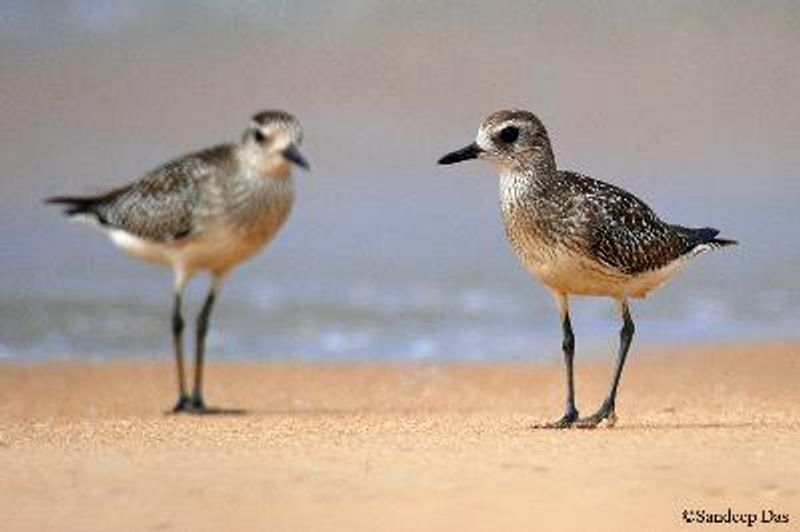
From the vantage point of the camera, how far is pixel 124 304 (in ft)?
67.9

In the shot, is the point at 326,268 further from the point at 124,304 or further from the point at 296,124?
the point at 296,124

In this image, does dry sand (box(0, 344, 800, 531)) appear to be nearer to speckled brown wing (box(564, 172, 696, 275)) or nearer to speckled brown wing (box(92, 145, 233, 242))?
speckled brown wing (box(564, 172, 696, 275))

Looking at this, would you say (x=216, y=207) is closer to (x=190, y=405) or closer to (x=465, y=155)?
(x=190, y=405)

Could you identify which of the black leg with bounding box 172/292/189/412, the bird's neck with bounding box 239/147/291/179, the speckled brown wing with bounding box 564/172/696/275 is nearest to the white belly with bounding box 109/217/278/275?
the black leg with bounding box 172/292/189/412

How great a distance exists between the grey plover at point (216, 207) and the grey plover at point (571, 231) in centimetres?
306

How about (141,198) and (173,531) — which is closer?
(173,531)

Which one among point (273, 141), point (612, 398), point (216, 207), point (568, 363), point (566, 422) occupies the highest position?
point (273, 141)

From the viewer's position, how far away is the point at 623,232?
11.6 metres

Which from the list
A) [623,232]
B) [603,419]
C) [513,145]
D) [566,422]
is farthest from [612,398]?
[513,145]

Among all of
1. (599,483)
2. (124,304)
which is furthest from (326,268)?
(599,483)

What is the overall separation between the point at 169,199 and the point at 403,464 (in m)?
5.79

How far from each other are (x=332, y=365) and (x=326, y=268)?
667cm

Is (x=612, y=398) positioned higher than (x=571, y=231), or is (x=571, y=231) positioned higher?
(x=571, y=231)

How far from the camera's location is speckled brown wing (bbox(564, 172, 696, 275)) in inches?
452
